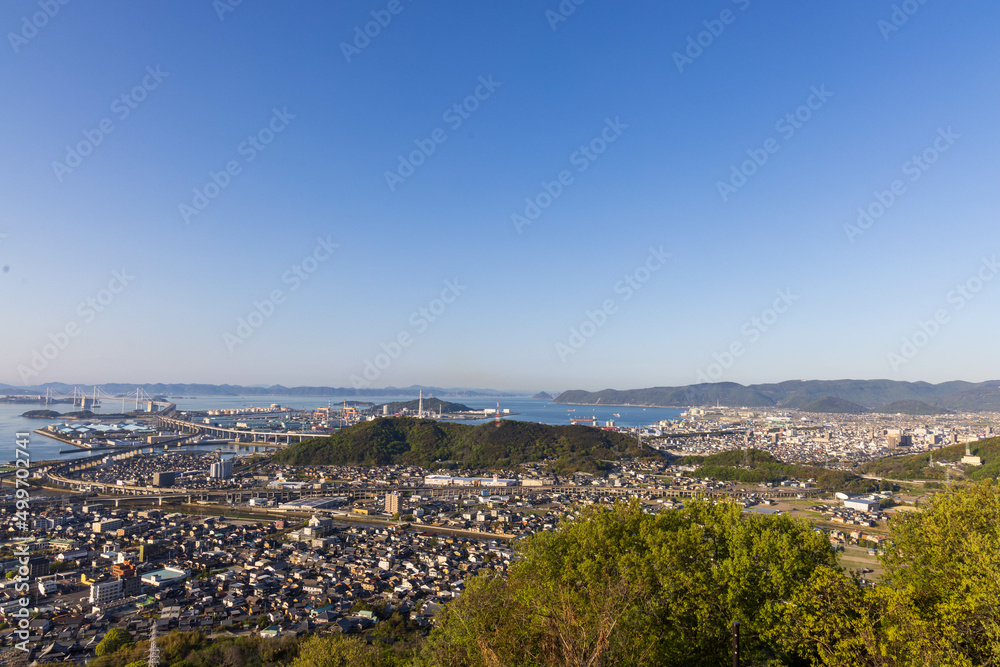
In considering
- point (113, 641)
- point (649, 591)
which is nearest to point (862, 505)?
point (649, 591)

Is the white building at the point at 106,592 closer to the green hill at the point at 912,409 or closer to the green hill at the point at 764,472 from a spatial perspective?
the green hill at the point at 764,472

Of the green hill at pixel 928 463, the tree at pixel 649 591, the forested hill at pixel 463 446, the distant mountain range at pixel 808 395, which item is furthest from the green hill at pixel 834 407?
the tree at pixel 649 591

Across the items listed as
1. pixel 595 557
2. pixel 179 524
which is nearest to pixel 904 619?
pixel 595 557

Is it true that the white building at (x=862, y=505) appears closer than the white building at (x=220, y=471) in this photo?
Yes

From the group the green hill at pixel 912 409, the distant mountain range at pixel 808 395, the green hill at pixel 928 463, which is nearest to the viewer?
the green hill at pixel 928 463

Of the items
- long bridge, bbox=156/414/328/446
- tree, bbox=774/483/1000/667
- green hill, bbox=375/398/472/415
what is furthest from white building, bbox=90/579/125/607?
green hill, bbox=375/398/472/415
